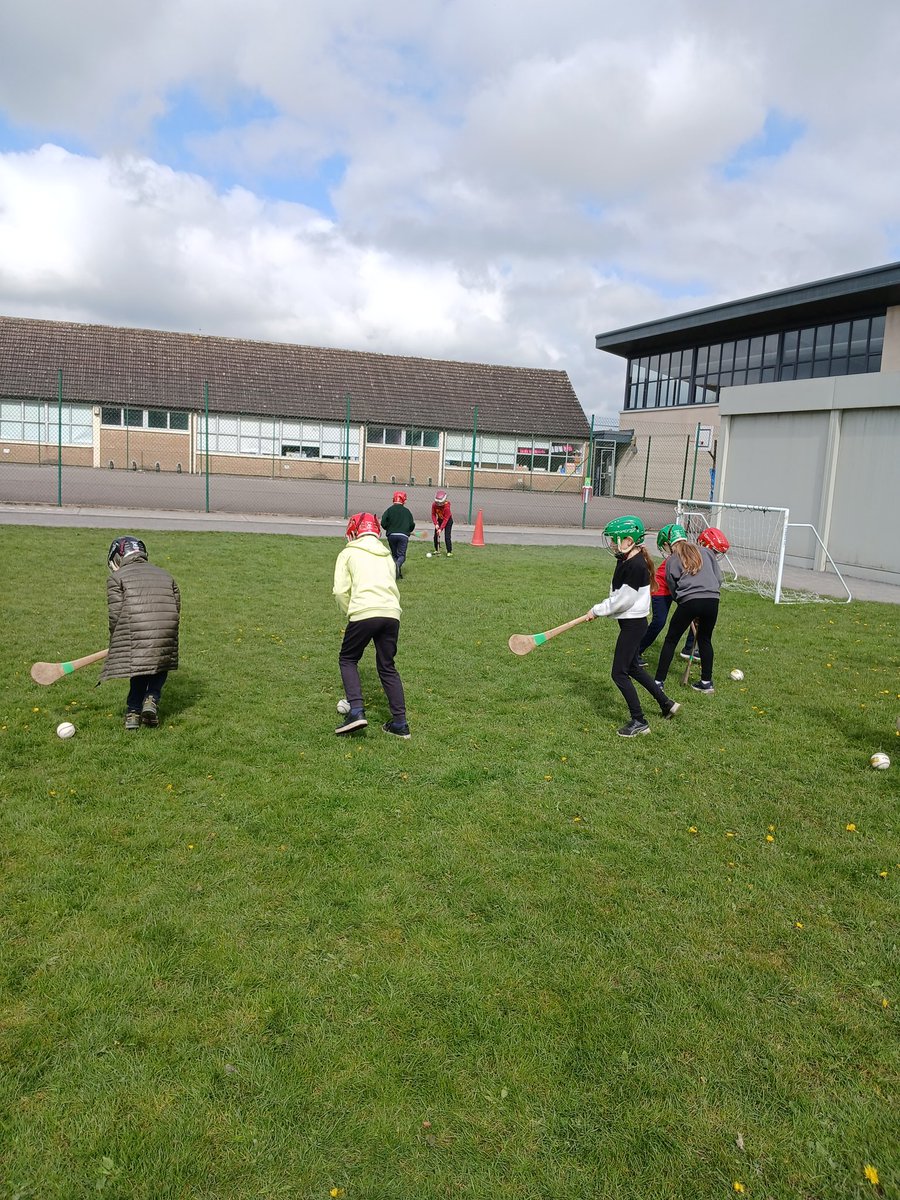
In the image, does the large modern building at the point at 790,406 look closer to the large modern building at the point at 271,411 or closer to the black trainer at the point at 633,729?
the large modern building at the point at 271,411

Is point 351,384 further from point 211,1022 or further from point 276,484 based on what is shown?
point 211,1022

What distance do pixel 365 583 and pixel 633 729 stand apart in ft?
8.46

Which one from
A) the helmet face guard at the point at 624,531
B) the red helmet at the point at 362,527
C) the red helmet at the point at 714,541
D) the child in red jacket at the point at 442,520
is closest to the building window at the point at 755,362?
the child in red jacket at the point at 442,520

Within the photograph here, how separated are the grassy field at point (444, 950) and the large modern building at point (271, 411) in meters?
33.4

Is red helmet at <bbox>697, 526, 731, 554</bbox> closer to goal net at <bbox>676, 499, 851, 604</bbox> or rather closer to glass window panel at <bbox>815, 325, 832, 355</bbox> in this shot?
goal net at <bbox>676, 499, 851, 604</bbox>

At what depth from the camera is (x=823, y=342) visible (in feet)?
109

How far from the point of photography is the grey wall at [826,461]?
54.9 feet

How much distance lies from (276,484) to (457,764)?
30.7 metres

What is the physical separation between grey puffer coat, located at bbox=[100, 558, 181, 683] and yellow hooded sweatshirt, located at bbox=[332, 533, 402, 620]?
132 cm

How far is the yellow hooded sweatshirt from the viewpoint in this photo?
6.57 m

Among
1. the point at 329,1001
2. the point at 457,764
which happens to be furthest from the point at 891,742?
the point at 329,1001

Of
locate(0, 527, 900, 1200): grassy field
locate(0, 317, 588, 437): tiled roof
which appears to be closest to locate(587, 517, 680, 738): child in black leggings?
locate(0, 527, 900, 1200): grassy field

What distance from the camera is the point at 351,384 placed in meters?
45.6

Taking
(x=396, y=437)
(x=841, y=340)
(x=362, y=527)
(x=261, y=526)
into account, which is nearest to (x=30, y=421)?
(x=396, y=437)
